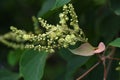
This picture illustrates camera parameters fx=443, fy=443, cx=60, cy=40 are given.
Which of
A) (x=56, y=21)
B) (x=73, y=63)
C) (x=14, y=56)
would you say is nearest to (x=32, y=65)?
(x=73, y=63)

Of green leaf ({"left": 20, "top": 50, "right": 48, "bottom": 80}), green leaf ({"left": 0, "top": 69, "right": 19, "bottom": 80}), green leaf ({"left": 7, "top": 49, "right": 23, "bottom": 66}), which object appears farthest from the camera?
green leaf ({"left": 7, "top": 49, "right": 23, "bottom": 66})

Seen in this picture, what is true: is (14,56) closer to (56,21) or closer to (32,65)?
(56,21)

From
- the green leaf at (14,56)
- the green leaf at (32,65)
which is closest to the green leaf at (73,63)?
the green leaf at (32,65)

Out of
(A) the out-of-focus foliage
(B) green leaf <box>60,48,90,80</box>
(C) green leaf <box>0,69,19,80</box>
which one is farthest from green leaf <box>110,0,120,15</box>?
(C) green leaf <box>0,69,19,80</box>

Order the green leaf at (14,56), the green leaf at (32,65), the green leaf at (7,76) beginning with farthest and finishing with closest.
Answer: the green leaf at (14,56), the green leaf at (7,76), the green leaf at (32,65)

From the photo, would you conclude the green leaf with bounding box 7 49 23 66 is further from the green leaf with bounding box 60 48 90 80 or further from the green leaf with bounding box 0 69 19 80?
the green leaf with bounding box 60 48 90 80

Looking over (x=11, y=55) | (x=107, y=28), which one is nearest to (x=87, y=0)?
(x=107, y=28)

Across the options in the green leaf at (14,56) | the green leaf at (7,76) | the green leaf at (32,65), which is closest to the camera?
the green leaf at (32,65)

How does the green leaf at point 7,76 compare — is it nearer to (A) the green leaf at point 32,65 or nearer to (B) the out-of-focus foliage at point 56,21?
(B) the out-of-focus foliage at point 56,21
